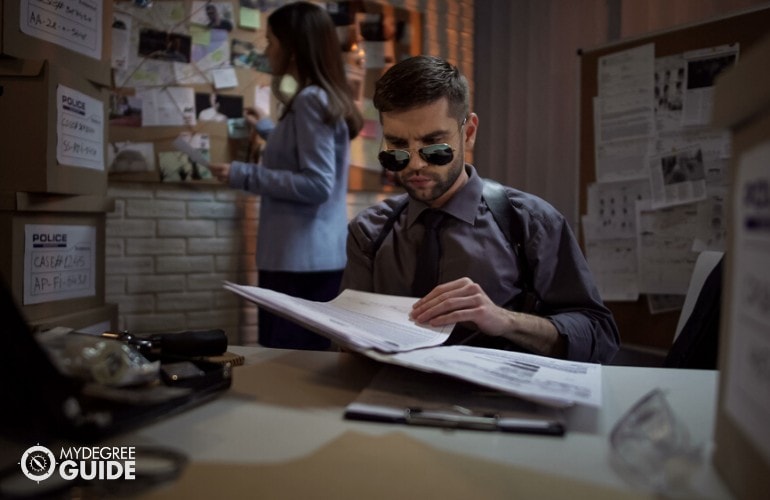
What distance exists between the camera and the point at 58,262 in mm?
1505

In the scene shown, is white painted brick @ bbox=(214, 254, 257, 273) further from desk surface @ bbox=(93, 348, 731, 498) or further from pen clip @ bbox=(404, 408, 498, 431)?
pen clip @ bbox=(404, 408, 498, 431)

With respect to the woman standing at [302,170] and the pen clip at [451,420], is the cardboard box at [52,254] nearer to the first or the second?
the woman standing at [302,170]

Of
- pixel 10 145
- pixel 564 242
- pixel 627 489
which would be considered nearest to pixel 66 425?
pixel 627 489

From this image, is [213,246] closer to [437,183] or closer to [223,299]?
[223,299]

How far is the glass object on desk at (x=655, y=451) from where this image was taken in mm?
453

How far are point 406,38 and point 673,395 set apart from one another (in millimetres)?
2575

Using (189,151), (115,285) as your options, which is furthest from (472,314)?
(115,285)

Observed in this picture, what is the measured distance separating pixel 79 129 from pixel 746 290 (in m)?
1.54

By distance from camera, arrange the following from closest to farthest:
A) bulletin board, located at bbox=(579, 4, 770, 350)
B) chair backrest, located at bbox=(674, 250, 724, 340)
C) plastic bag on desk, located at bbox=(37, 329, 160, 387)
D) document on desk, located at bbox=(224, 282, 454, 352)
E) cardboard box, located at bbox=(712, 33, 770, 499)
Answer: cardboard box, located at bbox=(712, 33, 770, 499), plastic bag on desk, located at bbox=(37, 329, 160, 387), document on desk, located at bbox=(224, 282, 454, 352), chair backrest, located at bbox=(674, 250, 724, 340), bulletin board, located at bbox=(579, 4, 770, 350)

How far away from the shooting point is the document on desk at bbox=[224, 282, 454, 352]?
2.34ft

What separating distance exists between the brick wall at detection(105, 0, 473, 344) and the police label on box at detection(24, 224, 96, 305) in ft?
2.62

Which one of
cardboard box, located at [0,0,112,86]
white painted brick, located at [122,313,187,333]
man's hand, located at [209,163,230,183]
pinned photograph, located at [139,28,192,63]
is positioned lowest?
white painted brick, located at [122,313,187,333]

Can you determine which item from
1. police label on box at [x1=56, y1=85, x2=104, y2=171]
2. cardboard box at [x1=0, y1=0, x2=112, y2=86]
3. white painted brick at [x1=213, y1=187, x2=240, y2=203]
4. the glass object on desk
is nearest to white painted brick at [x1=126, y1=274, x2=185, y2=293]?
white painted brick at [x1=213, y1=187, x2=240, y2=203]

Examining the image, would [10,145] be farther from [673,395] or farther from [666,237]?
[666,237]
